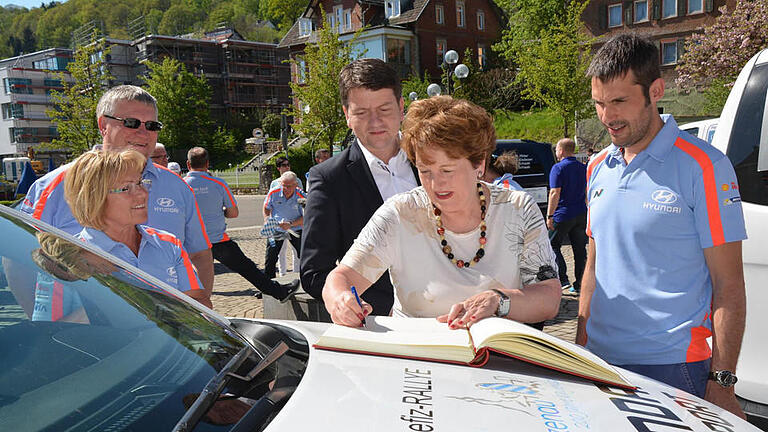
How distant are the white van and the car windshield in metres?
2.22

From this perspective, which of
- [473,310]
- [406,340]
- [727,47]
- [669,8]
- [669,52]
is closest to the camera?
[406,340]

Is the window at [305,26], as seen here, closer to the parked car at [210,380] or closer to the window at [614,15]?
the window at [614,15]

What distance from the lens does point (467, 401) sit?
1.30 meters

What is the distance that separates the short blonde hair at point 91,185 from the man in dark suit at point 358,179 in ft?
2.68

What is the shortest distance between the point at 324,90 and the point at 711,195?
32589 mm

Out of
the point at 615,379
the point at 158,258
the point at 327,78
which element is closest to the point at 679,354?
the point at 615,379

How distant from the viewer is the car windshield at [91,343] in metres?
1.18

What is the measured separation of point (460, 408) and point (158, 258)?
185 centimetres

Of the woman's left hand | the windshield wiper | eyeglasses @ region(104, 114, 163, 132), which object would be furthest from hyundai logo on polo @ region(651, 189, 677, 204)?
eyeglasses @ region(104, 114, 163, 132)

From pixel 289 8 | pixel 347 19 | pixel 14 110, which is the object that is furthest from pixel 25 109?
pixel 347 19

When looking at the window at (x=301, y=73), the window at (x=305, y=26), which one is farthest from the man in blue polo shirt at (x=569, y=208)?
the window at (x=305, y=26)

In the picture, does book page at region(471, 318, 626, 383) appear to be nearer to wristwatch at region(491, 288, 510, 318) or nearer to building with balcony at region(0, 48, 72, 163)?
wristwatch at region(491, 288, 510, 318)

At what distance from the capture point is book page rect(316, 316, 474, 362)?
1.55 m

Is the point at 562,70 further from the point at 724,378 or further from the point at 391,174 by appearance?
the point at 724,378
